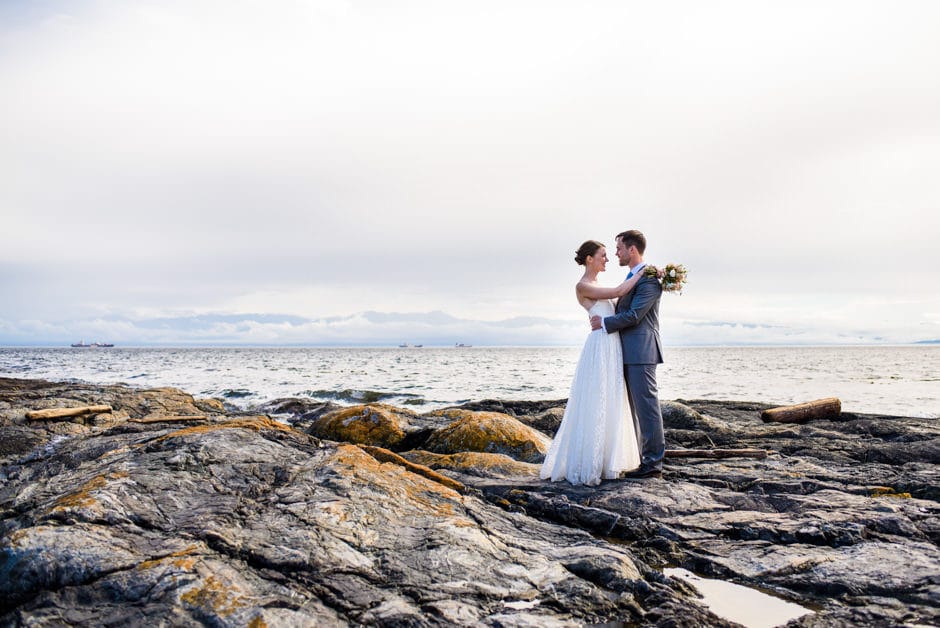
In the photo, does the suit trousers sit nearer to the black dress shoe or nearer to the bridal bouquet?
the black dress shoe

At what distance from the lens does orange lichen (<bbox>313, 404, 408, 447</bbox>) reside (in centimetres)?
1015

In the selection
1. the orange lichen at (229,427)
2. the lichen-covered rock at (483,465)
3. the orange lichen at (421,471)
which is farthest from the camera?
the lichen-covered rock at (483,465)

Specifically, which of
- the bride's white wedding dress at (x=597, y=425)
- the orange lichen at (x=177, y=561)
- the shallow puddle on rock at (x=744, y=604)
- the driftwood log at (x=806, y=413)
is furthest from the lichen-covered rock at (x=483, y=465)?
the driftwood log at (x=806, y=413)

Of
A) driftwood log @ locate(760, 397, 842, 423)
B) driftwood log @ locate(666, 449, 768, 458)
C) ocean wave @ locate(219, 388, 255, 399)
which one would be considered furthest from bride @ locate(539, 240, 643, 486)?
ocean wave @ locate(219, 388, 255, 399)

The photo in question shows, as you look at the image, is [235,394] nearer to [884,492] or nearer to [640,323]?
[640,323]

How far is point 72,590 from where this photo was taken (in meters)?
3.10

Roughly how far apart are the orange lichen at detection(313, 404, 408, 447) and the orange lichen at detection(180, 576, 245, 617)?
684cm

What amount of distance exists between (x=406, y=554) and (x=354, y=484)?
100 cm

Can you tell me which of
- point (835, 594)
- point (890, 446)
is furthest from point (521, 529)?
point (890, 446)

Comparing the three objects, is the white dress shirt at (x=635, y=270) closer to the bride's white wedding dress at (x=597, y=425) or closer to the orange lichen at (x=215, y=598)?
the bride's white wedding dress at (x=597, y=425)

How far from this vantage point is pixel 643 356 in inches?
272

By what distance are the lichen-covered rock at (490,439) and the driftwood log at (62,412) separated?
6.57m

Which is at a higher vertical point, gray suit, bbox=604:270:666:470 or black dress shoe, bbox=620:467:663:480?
gray suit, bbox=604:270:666:470

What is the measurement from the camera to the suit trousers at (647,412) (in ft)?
22.1
